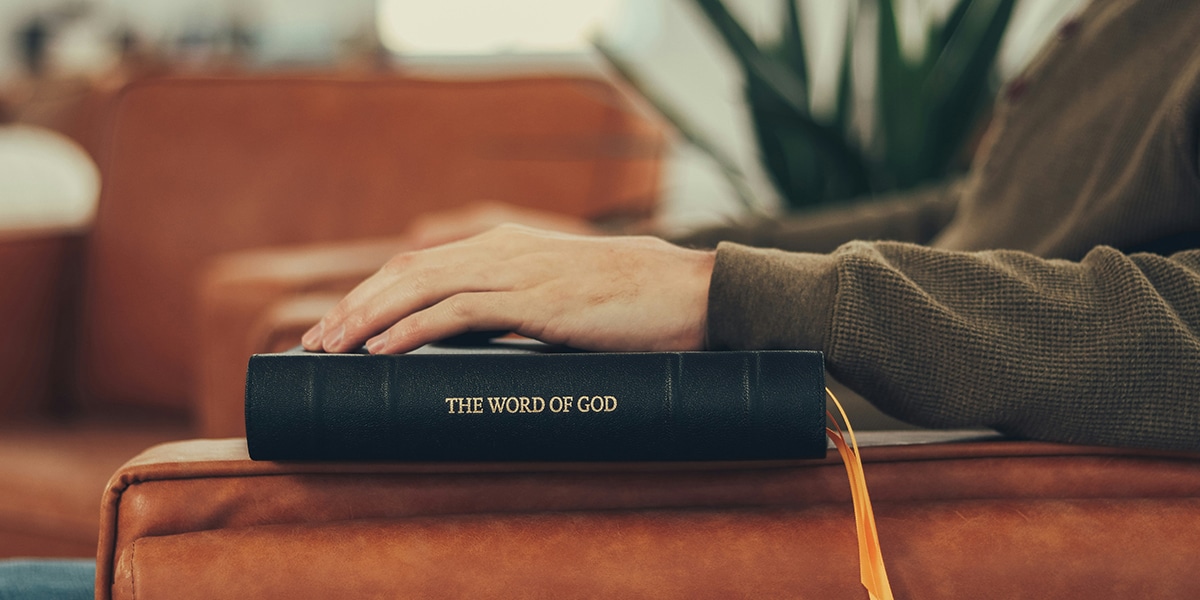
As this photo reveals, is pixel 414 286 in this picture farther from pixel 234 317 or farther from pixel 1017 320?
pixel 234 317

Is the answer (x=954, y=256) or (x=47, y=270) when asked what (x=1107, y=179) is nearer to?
(x=954, y=256)

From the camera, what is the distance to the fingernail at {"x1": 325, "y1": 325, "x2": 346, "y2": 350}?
55 cm

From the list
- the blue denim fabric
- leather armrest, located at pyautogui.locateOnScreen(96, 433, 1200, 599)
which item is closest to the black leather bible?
leather armrest, located at pyautogui.locateOnScreen(96, 433, 1200, 599)

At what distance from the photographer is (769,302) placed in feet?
1.77

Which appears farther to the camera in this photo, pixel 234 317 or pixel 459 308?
pixel 234 317

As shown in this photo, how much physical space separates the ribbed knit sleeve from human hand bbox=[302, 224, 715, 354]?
3cm

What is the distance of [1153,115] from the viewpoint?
0.69 metres

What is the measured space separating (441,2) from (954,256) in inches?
128

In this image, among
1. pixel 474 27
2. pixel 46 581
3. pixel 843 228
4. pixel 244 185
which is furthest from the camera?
pixel 474 27

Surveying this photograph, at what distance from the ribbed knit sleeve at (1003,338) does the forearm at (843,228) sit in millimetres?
552

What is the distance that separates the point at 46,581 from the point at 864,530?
0.49 meters

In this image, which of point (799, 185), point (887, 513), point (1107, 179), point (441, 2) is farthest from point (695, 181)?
point (887, 513)

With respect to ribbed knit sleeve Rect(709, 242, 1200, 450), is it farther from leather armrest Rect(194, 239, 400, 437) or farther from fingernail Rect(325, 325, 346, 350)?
leather armrest Rect(194, 239, 400, 437)

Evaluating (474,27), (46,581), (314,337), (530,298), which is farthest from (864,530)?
(474,27)
